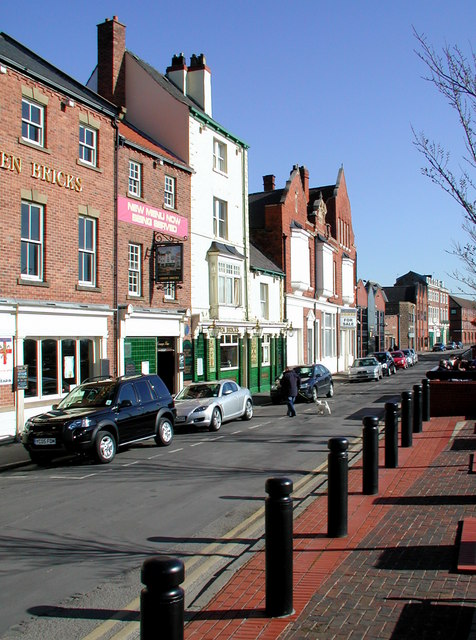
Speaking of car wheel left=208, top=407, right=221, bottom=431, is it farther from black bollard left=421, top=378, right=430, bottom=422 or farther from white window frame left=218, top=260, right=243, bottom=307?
white window frame left=218, top=260, right=243, bottom=307

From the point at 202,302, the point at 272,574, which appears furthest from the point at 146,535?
the point at 202,302

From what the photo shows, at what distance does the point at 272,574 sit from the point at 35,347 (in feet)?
46.7

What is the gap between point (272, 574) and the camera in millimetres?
5398

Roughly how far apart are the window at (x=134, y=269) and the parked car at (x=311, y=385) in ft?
24.1

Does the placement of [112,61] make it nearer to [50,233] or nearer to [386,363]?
[50,233]

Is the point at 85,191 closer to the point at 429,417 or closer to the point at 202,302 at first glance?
the point at 202,302

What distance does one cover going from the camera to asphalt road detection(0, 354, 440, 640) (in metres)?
6.14

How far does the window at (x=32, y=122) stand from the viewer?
60.1ft

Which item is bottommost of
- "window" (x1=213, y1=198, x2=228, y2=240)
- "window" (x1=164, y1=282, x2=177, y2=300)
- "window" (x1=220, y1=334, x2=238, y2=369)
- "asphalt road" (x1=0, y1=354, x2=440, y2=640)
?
"asphalt road" (x1=0, y1=354, x2=440, y2=640)

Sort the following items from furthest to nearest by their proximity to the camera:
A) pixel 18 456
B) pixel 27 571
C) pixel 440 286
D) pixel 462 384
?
1. pixel 440 286
2. pixel 462 384
3. pixel 18 456
4. pixel 27 571

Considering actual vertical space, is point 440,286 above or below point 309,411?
above

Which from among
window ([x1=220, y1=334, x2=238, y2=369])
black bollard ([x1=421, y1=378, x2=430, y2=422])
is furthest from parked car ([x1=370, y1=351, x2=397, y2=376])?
black bollard ([x1=421, y1=378, x2=430, y2=422])

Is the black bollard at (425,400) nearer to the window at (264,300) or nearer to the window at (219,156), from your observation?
the window at (219,156)

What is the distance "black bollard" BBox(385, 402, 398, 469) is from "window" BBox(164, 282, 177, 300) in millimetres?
14413
